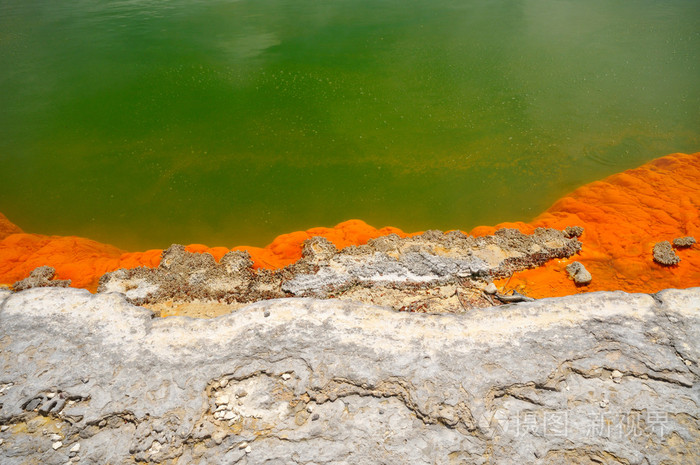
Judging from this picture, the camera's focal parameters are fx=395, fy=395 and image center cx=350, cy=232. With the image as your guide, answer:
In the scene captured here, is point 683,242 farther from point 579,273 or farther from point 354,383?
point 354,383

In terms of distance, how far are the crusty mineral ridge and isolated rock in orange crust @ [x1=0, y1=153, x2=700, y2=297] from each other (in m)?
0.18

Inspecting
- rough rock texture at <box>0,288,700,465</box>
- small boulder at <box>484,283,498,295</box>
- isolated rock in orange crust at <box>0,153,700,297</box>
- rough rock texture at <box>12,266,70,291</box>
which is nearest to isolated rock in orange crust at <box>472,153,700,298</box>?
isolated rock in orange crust at <box>0,153,700,297</box>

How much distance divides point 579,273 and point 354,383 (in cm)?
246

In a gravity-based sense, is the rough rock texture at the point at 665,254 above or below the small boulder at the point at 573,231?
below

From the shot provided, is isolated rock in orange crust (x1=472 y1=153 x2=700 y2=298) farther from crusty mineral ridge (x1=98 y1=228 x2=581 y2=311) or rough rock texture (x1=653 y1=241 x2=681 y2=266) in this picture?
crusty mineral ridge (x1=98 y1=228 x2=581 y2=311)

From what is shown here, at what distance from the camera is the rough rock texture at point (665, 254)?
3674mm

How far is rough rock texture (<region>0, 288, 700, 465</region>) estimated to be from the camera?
2.08 metres

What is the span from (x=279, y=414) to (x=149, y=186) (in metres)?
3.74

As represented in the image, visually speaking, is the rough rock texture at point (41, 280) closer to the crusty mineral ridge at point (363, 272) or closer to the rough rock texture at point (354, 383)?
the crusty mineral ridge at point (363, 272)

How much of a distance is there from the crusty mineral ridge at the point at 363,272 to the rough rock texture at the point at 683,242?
3.03 ft

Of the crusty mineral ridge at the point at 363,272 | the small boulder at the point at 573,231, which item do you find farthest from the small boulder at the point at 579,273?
the small boulder at the point at 573,231

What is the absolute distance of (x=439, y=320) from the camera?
2.54 meters

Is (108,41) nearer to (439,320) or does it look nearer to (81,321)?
(81,321)

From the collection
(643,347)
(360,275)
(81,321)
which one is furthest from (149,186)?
(643,347)
